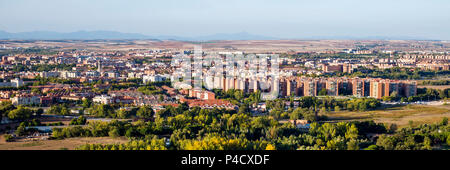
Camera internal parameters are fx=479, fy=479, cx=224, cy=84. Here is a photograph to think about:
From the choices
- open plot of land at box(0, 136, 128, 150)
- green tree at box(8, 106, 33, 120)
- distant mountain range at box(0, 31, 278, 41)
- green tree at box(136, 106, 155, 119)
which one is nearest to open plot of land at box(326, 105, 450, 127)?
green tree at box(136, 106, 155, 119)

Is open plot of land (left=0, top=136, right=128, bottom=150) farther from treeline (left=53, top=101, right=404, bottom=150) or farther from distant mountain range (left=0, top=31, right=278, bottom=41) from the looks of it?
distant mountain range (left=0, top=31, right=278, bottom=41)

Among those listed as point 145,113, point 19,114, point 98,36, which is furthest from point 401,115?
point 98,36

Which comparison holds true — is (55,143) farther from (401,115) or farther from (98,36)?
(98,36)

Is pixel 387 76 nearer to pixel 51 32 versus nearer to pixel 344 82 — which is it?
pixel 344 82

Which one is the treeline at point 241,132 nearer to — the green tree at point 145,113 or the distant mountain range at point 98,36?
the green tree at point 145,113

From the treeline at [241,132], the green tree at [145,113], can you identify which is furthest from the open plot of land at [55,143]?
the green tree at [145,113]
